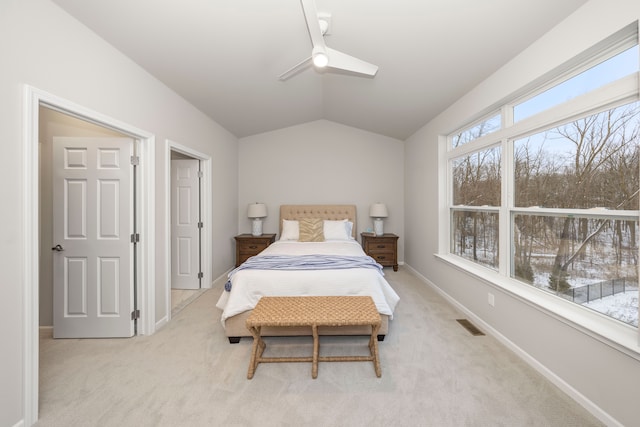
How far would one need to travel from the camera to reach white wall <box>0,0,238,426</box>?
1.44 m

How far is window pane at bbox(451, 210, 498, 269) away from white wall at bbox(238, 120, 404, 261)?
1.84 metres

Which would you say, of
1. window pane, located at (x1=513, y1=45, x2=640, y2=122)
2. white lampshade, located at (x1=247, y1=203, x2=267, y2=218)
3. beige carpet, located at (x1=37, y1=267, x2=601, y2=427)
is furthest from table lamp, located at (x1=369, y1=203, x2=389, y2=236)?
window pane, located at (x1=513, y1=45, x2=640, y2=122)

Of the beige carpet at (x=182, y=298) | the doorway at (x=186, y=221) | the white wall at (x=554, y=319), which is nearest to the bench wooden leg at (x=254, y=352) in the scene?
Answer: the beige carpet at (x=182, y=298)

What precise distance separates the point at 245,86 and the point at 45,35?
5.95 ft

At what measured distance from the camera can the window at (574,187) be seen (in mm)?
1596

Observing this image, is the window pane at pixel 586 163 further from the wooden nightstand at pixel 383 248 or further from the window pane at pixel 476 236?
the wooden nightstand at pixel 383 248

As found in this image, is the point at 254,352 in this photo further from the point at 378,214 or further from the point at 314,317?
the point at 378,214

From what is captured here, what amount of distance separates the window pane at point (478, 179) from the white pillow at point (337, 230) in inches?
69.3

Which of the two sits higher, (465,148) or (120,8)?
(120,8)

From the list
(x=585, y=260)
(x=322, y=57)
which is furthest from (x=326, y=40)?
(x=585, y=260)

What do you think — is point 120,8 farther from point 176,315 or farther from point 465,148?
point 465,148

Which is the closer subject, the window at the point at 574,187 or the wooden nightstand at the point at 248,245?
the window at the point at 574,187

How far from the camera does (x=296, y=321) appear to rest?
6.38ft

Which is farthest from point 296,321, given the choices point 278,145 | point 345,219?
point 278,145
